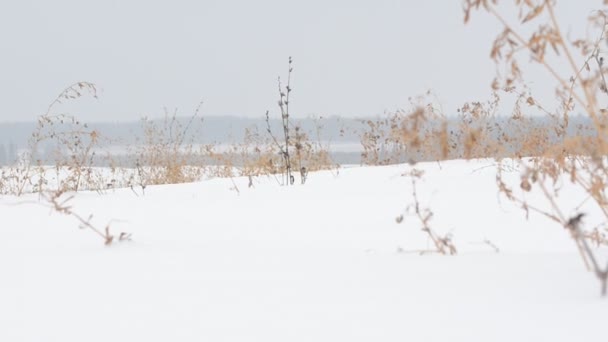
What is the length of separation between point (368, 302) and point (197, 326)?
1.17 feet

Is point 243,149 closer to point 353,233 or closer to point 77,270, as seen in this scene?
point 353,233

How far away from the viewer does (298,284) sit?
160 centimetres

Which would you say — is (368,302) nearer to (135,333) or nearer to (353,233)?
(135,333)

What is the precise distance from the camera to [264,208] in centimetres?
358

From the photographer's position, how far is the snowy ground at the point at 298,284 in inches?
49.7

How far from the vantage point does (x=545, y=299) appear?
4.33 feet

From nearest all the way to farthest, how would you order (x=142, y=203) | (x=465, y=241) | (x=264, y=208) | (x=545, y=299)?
(x=545, y=299)
(x=465, y=241)
(x=264, y=208)
(x=142, y=203)

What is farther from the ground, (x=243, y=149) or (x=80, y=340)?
(x=243, y=149)

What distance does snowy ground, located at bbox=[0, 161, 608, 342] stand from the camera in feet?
4.14

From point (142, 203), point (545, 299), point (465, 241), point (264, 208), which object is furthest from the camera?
point (142, 203)

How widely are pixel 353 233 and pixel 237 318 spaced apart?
1436 mm

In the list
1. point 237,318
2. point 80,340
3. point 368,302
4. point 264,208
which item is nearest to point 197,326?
point 237,318

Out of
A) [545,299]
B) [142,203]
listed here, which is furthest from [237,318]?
[142,203]

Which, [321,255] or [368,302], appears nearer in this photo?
[368,302]
